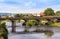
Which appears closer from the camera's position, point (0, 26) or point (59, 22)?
point (0, 26)

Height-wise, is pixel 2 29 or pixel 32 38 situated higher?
pixel 2 29

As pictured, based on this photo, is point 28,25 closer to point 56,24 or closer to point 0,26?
point 56,24

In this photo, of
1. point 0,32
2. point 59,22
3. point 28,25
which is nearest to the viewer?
point 0,32

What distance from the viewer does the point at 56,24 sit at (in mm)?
105188

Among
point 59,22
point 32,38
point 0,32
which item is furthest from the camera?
point 59,22

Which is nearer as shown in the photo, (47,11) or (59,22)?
(59,22)

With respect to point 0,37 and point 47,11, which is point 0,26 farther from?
point 47,11

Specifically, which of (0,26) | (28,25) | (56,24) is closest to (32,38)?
(0,26)

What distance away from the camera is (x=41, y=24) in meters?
109

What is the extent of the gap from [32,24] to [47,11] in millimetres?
40251

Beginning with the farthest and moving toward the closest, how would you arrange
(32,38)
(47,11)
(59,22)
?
(47,11)
(59,22)
(32,38)

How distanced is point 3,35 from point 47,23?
6637cm

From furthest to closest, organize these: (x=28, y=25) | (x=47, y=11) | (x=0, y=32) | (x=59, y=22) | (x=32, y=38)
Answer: (x=47, y=11) < (x=59, y=22) < (x=28, y=25) < (x=32, y=38) < (x=0, y=32)

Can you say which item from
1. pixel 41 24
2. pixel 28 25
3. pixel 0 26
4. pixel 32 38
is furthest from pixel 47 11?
pixel 0 26
